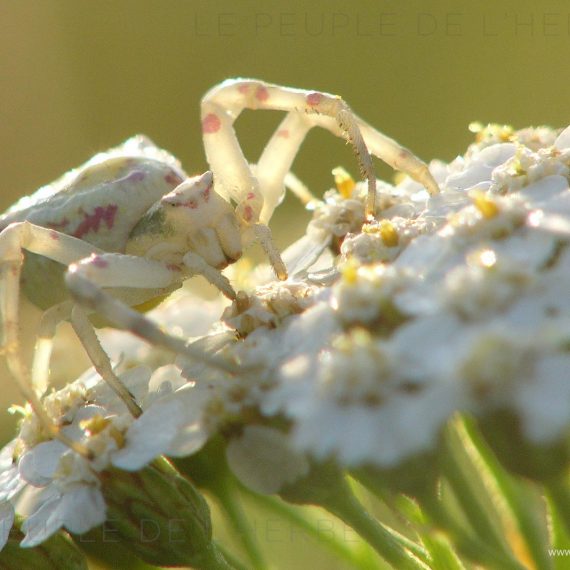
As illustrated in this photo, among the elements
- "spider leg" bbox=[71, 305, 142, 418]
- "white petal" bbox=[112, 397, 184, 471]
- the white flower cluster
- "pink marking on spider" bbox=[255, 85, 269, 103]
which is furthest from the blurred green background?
"white petal" bbox=[112, 397, 184, 471]

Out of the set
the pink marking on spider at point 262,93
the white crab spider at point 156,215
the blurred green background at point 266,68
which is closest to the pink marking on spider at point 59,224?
the white crab spider at point 156,215

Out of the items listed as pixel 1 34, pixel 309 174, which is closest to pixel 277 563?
pixel 309 174

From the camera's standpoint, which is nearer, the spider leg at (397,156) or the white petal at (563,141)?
the white petal at (563,141)

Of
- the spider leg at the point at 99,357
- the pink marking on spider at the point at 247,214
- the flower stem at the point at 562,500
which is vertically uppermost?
the pink marking on spider at the point at 247,214

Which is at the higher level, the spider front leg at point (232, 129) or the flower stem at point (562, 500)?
the spider front leg at point (232, 129)

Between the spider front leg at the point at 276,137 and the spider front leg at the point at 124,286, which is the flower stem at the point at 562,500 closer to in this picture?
the spider front leg at the point at 124,286

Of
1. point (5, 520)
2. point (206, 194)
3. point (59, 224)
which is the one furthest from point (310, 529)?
point (59, 224)

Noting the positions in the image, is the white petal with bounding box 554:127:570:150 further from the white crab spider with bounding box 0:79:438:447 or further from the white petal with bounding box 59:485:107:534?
the white petal with bounding box 59:485:107:534
